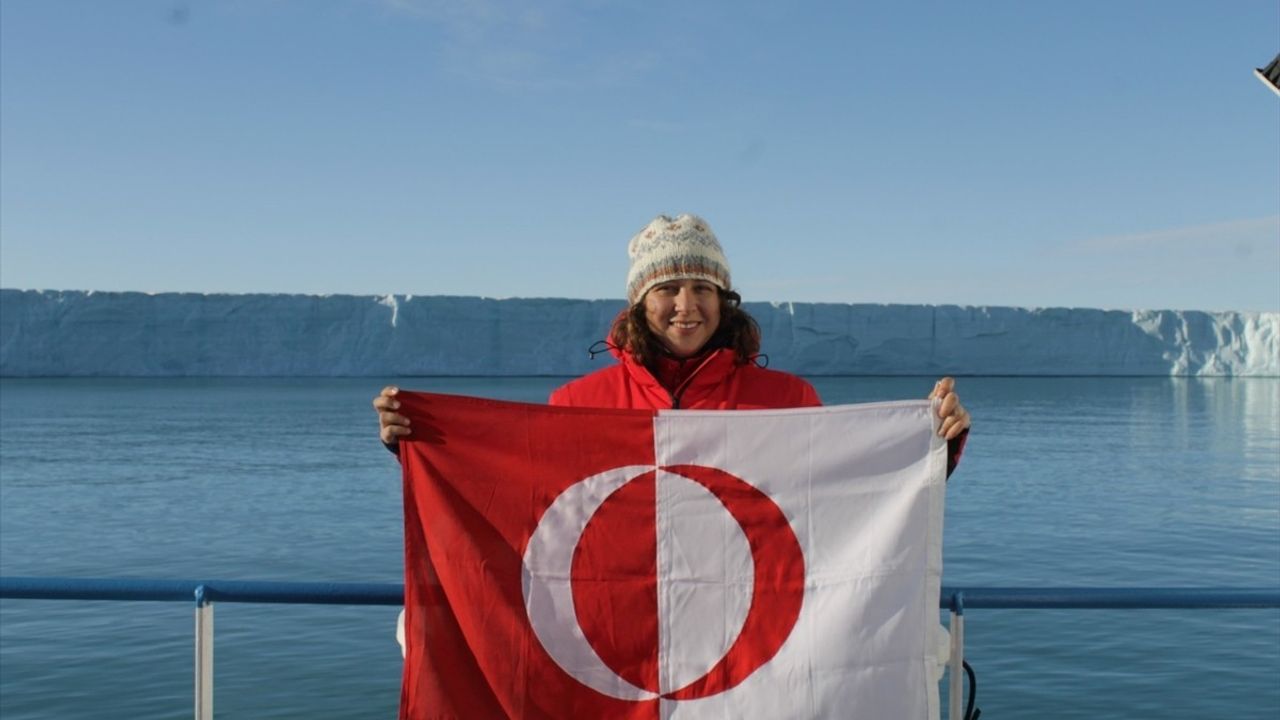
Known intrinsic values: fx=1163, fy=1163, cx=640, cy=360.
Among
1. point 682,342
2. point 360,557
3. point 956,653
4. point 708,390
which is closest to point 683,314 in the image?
point 682,342

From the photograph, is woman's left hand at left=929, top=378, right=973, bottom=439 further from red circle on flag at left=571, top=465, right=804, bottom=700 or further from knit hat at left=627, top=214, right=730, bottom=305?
knit hat at left=627, top=214, right=730, bottom=305

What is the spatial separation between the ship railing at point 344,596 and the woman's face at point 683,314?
0.63m

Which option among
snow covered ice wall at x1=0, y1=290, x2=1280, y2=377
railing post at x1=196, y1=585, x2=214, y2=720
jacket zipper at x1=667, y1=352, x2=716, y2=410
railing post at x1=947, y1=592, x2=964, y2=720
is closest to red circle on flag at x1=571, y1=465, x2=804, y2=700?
jacket zipper at x1=667, y1=352, x2=716, y2=410

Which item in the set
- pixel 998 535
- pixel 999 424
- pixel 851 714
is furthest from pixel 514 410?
pixel 999 424

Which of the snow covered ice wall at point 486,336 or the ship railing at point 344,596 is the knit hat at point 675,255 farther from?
the snow covered ice wall at point 486,336

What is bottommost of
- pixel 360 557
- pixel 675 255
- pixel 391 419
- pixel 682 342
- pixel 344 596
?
pixel 360 557

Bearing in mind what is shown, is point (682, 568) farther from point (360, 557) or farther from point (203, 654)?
point (360, 557)

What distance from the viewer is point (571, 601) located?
2.02 meters

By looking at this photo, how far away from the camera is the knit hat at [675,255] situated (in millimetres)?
2051

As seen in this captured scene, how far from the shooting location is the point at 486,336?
1660 inches

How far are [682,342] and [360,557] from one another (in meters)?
8.66

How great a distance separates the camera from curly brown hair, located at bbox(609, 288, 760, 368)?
82.5 inches

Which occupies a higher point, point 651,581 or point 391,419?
point 391,419

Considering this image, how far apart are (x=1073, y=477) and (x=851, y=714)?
1612 centimetres
